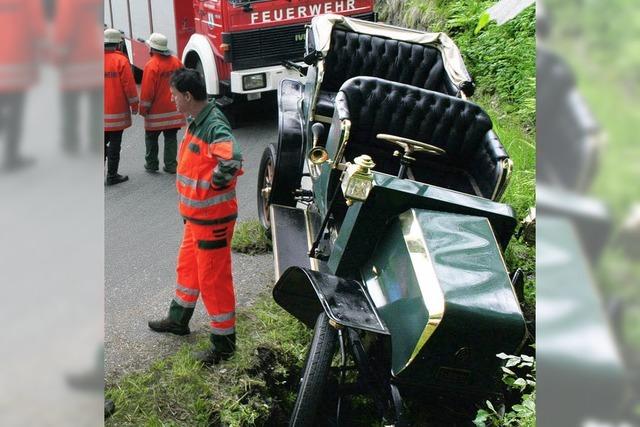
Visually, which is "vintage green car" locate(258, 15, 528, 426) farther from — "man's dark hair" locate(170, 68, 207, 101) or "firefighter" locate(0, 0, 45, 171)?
"firefighter" locate(0, 0, 45, 171)

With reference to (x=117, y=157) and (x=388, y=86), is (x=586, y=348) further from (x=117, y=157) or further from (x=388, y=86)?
(x=117, y=157)

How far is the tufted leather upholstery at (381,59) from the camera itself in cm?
757

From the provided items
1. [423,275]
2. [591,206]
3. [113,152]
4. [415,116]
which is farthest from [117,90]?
[591,206]

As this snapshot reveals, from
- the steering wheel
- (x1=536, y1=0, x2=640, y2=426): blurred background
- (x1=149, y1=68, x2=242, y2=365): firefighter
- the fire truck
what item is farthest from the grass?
the fire truck

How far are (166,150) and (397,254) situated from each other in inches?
214

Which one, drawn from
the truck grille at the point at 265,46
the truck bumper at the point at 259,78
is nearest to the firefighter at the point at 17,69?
the truck bumper at the point at 259,78

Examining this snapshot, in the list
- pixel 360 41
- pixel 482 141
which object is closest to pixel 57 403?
pixel 482 141

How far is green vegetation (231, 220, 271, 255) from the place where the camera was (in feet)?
22.5

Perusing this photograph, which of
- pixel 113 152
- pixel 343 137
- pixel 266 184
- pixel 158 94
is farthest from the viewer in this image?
pixel 158 94

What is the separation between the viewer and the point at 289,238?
6023 mm

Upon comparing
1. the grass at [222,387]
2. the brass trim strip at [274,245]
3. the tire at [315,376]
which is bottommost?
the grass at [222,387]

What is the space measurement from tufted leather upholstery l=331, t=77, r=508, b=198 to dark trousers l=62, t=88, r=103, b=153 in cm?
438

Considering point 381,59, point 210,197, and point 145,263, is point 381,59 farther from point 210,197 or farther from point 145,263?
point 210,197

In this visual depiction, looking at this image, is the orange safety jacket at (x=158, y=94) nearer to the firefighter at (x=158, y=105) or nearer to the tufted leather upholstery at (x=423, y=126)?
the firefighter at (x=158, y=105)
